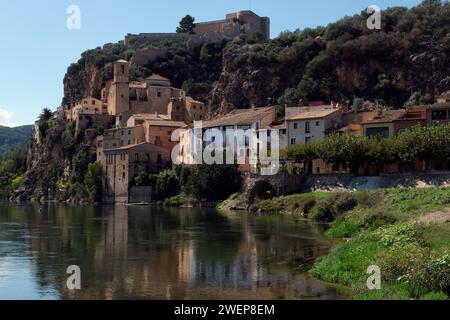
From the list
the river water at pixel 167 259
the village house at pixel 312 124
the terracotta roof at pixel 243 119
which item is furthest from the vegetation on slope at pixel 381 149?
the terracotta roof at pixel 243 119

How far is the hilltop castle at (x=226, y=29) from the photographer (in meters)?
161

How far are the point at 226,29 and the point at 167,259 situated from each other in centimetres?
13041

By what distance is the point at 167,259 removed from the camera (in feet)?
124

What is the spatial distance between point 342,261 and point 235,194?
53.3 m

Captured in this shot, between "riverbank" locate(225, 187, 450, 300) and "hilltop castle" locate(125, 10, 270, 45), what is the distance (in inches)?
4313

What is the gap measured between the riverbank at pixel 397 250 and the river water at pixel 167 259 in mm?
1372

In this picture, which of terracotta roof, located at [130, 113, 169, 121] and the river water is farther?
terracotta roof, located at [130, 113, 169, 121]

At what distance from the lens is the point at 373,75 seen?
11038cm

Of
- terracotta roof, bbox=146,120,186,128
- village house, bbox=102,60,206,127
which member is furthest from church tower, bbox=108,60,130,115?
terracotta roof, bbox=146,120,186,128

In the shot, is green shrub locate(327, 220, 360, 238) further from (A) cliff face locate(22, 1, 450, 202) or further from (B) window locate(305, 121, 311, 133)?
(A) cliff face locate(22, 1, 450, 202)

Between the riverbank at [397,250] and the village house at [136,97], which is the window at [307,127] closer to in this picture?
the riverbank at [397,250]

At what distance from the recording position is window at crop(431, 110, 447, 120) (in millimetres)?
73625

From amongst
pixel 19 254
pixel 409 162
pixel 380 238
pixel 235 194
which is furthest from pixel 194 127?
pixel 380 238

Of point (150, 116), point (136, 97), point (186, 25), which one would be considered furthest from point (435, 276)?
point (186, 25)
